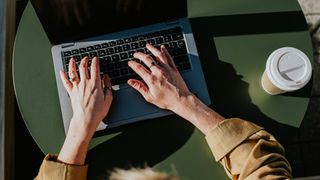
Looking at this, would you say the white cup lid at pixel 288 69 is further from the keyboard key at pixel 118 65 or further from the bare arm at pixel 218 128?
the keyboard key at pixel 118 65

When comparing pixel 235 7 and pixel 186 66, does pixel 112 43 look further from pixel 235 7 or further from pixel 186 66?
pixel 235 7

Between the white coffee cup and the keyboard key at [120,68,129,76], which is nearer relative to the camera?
the white coffee cup

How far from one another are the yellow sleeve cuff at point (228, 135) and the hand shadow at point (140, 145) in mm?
102

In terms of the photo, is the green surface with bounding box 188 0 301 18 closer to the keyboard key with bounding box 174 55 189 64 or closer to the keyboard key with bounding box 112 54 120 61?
the keyboard key with bounding box 174 55 189 64

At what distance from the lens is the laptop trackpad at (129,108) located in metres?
1.08

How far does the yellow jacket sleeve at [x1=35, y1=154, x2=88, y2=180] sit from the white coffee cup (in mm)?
568

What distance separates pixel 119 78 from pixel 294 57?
484 millimetres

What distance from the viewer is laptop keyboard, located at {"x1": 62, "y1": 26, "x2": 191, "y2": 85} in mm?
1103

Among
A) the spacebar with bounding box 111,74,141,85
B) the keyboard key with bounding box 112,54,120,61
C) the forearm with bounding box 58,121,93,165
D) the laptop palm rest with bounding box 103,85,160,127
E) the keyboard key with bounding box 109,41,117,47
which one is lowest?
the forearm with bounding box 58,121,93,165

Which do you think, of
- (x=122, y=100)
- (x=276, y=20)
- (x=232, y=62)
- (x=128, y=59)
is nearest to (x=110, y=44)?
(x=128, y=59)

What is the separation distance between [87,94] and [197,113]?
315 millimetres

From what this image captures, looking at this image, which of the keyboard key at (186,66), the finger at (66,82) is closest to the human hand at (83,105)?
the finger at (66,82)

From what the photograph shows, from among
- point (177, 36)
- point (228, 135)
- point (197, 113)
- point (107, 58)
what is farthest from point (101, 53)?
point (228, 135)

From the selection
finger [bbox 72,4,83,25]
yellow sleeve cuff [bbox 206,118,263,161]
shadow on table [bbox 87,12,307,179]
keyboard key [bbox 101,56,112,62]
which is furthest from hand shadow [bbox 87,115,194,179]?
finger [bbox 72,4,83,25]
